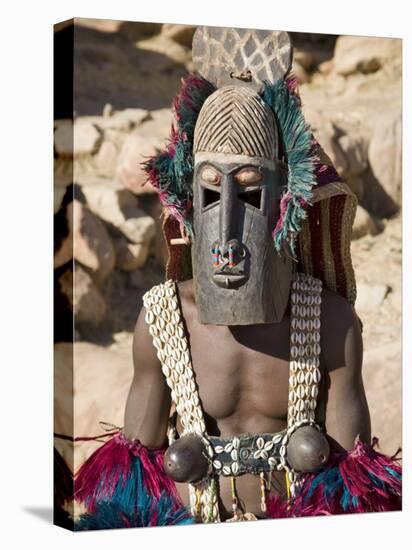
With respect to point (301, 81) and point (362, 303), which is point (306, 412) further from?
point (301, 81)

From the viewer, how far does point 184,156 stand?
3.82 meters

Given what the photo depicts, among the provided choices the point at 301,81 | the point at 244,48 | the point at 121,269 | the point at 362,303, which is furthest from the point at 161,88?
the point at 244,48

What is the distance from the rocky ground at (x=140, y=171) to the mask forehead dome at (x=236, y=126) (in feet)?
8.73

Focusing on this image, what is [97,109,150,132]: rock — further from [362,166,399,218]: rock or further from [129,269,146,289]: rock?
[362,166,399,218]: rock

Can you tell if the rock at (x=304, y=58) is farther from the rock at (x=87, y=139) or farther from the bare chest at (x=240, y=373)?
the bare chest at (x=240, y=373)

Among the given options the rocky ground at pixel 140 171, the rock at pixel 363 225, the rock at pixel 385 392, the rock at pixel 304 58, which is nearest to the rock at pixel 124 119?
the rocky ground at pixel 140 171

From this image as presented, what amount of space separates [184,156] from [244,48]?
0.38 meters

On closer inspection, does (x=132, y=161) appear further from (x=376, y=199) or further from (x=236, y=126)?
(x=236, y=126)

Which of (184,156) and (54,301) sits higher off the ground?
(184,156)

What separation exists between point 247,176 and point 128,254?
14.2 feet

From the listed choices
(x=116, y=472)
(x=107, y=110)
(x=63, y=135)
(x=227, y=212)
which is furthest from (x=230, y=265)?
(x=107, y=110)

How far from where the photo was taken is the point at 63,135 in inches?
151

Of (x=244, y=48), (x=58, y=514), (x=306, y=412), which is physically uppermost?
(x=244, y=48)

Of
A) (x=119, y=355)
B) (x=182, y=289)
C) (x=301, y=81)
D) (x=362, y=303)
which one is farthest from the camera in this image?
(x=301, y=81)
